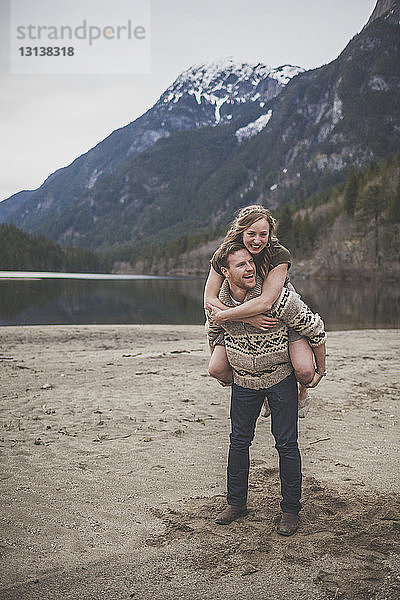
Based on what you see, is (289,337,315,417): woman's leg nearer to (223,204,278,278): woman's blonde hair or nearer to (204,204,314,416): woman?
(204,204,314,416): woman

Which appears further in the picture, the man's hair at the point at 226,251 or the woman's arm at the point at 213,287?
the woman's arm at the point at 213,287

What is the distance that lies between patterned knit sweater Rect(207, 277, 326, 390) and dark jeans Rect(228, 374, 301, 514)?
0.11 m

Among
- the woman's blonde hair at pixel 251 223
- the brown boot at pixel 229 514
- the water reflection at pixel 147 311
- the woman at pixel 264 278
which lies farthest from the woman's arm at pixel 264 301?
the water reflection at pixel 147 311

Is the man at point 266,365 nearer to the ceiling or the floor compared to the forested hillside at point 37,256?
nearer to the floor

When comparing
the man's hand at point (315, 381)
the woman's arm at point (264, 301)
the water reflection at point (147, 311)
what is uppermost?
the woman's arm at point (264, 301)

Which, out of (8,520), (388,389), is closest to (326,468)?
(8,520)

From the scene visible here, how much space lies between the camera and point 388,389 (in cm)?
974

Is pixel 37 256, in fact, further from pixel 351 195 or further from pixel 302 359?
pixel 302 359

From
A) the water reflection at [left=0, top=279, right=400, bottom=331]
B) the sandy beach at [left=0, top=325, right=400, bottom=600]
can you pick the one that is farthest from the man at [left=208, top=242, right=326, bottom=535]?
the water reflection at [left=0, top=279, right=400, bottom=331]

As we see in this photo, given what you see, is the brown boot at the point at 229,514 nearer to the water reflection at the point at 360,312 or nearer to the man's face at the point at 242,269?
the man's face at the point at 242,269

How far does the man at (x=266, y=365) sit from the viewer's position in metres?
4.04

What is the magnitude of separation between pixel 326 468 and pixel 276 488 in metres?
0.87

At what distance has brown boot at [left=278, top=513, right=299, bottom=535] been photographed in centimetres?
408

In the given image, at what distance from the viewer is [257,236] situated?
400 centimetres
